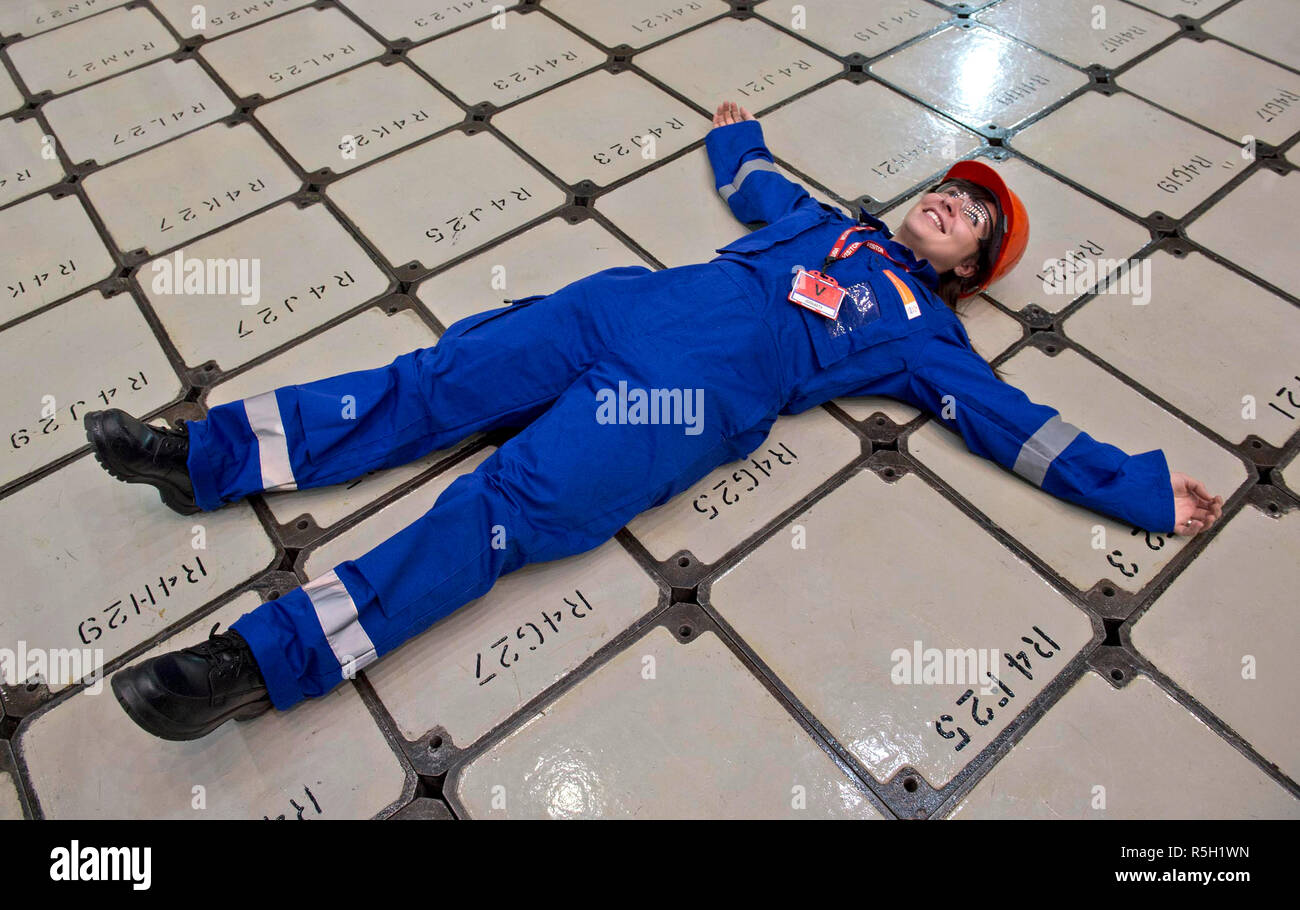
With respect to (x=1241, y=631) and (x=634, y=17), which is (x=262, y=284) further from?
(x=1241, y=631)

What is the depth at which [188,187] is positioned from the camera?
232cm

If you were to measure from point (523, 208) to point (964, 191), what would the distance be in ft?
3.76

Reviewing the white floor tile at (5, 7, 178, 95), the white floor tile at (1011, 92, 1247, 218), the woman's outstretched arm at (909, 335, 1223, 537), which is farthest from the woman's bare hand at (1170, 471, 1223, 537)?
the white floor tile at (5, 7, 178, 95)

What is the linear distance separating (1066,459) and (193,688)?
1604mm

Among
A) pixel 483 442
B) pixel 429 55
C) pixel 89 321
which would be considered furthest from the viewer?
pixel 429 55

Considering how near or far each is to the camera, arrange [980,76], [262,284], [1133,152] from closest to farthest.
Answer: [262,284]
[1133,152]
[980,76]

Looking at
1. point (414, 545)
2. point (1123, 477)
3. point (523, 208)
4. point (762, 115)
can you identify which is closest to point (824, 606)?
point (1123, 477)

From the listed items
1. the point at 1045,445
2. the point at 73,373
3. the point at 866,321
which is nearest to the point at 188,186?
the point at 73,373

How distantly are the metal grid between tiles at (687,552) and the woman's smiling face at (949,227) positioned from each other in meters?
0.25

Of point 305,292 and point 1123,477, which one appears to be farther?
point 305,292

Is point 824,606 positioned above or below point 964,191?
below

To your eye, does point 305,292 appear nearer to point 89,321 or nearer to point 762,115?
point 89,321

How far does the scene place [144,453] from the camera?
1476 mm

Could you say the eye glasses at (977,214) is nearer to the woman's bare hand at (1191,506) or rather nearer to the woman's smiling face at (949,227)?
the woman's smiling face at (949,227)
